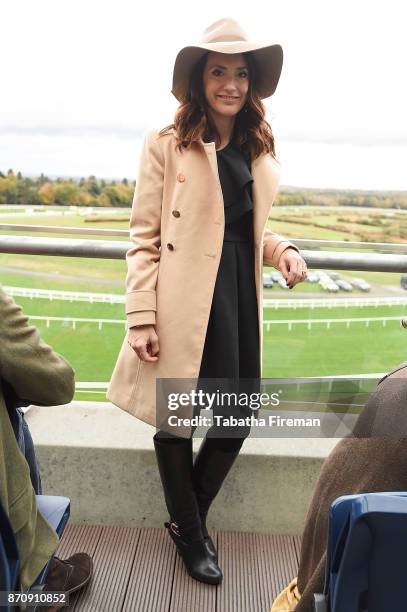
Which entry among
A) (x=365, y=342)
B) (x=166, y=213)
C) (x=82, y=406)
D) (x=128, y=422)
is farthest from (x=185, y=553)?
(x=166, y=213)

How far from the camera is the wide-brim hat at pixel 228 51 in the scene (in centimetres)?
157

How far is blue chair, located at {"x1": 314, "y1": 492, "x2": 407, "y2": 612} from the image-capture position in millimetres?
729

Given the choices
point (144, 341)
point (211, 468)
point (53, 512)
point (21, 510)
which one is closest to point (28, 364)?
point (21, 510)

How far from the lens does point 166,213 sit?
65.1 inches

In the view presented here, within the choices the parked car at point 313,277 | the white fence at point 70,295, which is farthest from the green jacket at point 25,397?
the parked car at point 313,277

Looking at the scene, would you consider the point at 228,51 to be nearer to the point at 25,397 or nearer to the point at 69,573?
the point at 25,397

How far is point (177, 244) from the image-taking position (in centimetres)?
164

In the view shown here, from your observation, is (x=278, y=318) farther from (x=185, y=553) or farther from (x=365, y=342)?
(x=185, y=553)

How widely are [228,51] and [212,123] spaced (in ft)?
0.65

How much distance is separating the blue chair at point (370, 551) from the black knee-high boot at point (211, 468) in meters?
1.06

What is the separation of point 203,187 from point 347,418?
3.35ft

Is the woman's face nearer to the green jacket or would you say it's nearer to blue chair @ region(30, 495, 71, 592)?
the green jacket

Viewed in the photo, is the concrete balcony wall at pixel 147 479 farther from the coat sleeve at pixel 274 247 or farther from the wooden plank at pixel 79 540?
the coat sleeve at pixel 274 247

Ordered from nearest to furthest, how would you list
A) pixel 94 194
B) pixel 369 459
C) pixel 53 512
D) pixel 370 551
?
pixel 370 551 < pixel 369 459 < pixel 53 512 < pixel 94 194
